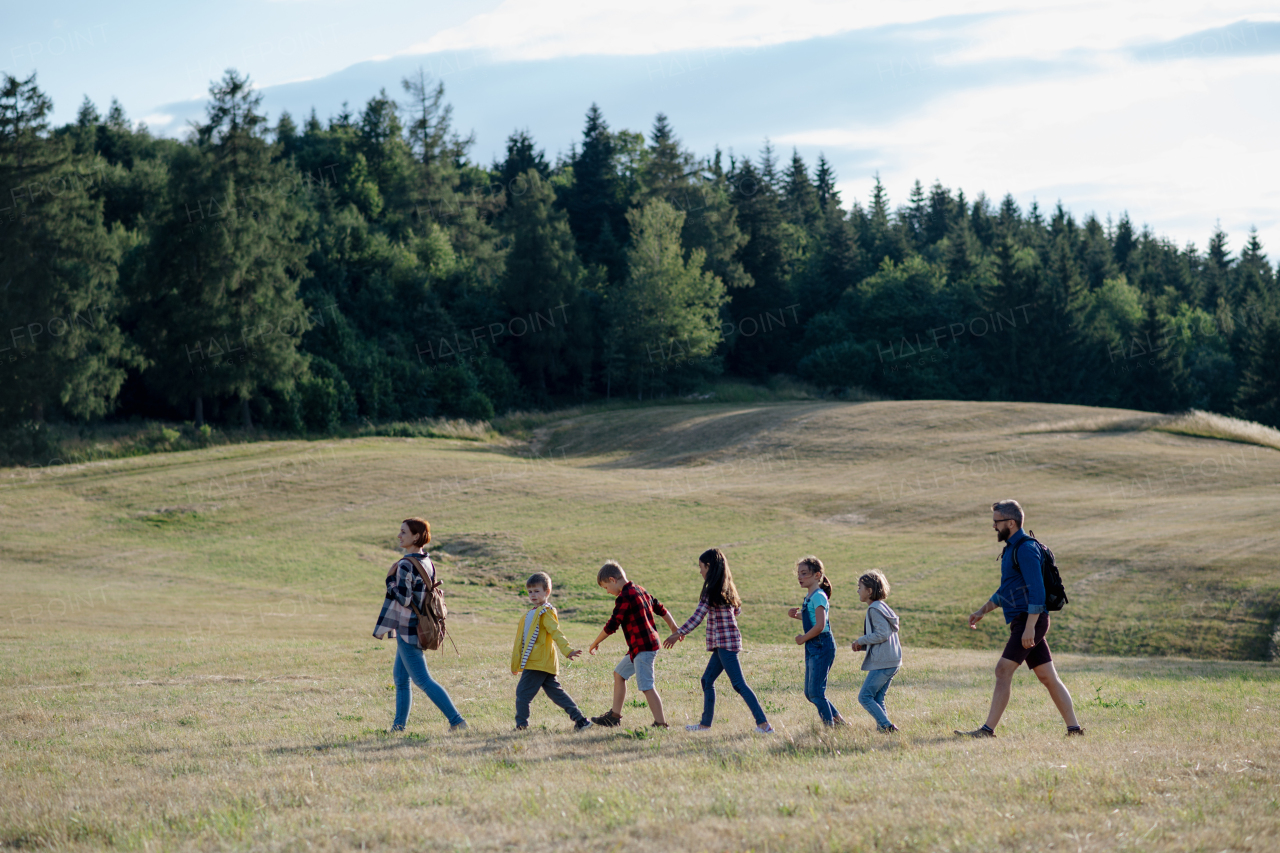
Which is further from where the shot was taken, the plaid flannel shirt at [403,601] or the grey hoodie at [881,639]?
the plaid flannel shirt at [403,601]

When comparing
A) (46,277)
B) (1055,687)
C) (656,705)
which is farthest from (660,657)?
(46,277)

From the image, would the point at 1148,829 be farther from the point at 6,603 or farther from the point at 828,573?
the point at 6,603

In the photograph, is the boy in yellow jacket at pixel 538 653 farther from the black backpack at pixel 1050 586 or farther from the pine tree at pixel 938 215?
the pine tree at pixel 938 215

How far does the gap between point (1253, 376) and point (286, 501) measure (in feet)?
221

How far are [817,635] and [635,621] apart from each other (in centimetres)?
201

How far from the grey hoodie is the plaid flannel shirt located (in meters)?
4.70

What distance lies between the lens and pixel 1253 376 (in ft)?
229

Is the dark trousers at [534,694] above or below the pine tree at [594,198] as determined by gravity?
below

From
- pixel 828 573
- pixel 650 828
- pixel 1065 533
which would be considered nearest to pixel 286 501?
pixel 828 573

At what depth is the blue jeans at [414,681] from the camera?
10383 mm

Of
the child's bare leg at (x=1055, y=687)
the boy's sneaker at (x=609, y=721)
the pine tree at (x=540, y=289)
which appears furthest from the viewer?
the pine tree at (x=540, y=289)

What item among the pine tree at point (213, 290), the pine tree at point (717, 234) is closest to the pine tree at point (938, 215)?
the pine tree at point (717, 234)

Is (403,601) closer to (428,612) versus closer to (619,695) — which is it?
(428,612)

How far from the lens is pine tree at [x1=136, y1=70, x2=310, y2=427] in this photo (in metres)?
49.4
